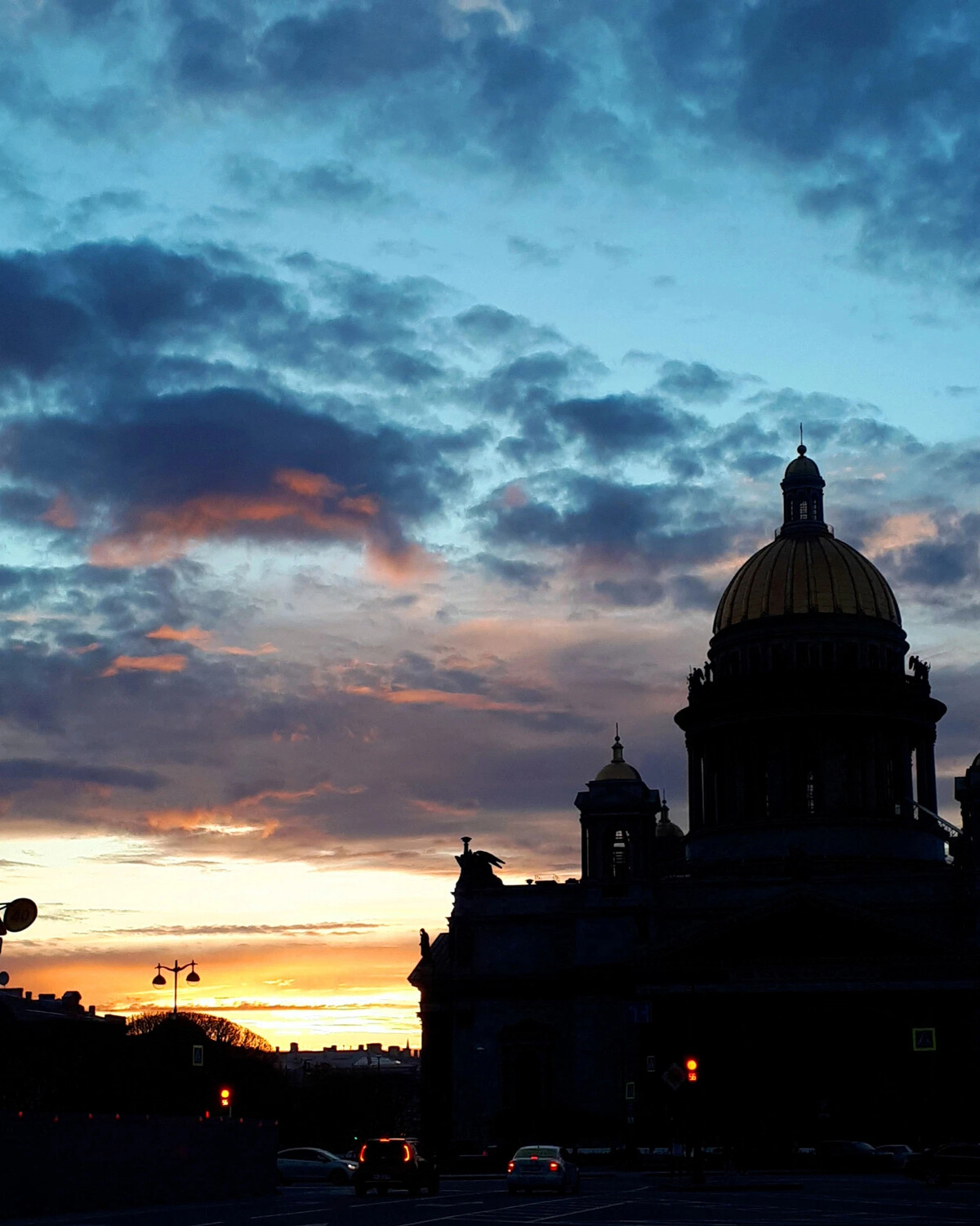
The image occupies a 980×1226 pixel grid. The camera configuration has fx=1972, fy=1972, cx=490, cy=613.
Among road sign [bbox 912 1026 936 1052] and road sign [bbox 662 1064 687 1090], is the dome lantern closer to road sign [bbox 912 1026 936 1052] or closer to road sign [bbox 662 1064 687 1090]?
road sign [bbox 912 1026 936 1052]

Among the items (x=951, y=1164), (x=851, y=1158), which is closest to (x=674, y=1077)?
(x=951, y=1164)

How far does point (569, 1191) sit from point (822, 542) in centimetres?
6818

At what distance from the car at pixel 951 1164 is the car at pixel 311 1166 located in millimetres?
21974

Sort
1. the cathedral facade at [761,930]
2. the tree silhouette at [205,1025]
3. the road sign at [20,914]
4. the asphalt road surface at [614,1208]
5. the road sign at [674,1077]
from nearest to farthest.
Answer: the road sign at [20,914], the asphalt road surface at [614,1208], the road sign at [674,1077], the cathedral facade at [761,930], the tree silhouette at [205,1025]

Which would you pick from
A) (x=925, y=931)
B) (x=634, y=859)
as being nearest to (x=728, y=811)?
(x=634, y=859)

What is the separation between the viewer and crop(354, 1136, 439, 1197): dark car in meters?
54.6

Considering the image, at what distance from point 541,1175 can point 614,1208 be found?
9.39 metres

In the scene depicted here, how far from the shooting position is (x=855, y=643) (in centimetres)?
11456

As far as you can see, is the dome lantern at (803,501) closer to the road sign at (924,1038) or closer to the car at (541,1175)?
the road sign at (924,1038)

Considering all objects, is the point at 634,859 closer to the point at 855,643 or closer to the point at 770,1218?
the point at 855,643

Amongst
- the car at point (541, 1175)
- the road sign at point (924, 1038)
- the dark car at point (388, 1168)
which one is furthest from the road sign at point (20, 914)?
the road sign at point (924, 1038)

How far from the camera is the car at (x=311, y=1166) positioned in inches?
2936

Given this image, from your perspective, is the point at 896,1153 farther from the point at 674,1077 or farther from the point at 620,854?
the point at 620,854

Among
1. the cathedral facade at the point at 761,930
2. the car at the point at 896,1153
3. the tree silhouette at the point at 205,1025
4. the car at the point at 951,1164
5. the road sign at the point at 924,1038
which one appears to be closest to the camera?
the car at the point at 951,1164
